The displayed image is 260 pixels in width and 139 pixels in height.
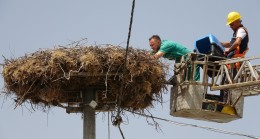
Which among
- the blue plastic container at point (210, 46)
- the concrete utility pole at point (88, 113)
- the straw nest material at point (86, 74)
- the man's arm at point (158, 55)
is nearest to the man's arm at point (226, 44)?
the blue plastic container at point (210, 46)

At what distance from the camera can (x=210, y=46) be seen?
15578 mm

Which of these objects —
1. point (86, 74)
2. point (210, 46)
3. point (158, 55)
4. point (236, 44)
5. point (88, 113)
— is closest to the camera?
point (86, 74)

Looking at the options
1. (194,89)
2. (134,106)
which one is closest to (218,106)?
(194,89)

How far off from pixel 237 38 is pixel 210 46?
0.52 metres

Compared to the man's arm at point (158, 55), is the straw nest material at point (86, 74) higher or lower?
lower

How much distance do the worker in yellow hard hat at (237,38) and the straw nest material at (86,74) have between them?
129 centimetres

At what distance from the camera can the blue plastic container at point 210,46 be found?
15.5 m

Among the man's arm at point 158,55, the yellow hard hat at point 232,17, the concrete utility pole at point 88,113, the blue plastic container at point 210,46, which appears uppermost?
the yellow hard hat at point 232,17

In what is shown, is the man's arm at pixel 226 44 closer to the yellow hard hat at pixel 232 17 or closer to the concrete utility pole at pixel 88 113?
the yellow hard hat at pixel 232 17

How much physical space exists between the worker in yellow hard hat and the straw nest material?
1286 millimetres

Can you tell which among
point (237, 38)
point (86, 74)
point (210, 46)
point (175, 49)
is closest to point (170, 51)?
point (175, 49)

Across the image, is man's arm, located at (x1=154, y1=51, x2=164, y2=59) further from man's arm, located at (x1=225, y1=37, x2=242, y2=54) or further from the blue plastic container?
man's arm, located at (x1=225, y1=37, x2=242, y2=54)

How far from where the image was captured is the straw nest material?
591 inches

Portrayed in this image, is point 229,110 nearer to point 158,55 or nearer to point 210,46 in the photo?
point 210,46
